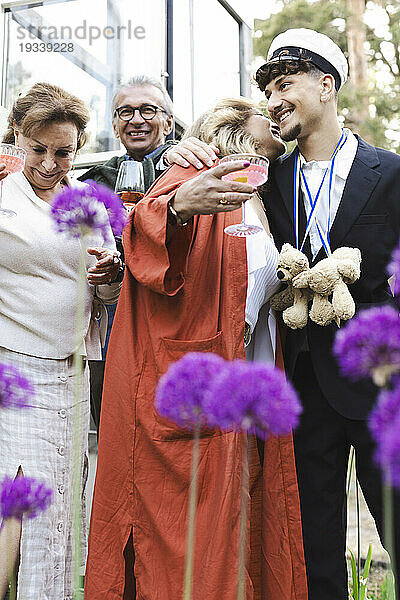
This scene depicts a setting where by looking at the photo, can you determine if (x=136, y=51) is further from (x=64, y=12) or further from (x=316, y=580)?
(x=316, y=580)

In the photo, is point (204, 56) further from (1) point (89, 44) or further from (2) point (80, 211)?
(2) point (80, 211)

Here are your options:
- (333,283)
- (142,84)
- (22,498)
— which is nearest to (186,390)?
(22,498)

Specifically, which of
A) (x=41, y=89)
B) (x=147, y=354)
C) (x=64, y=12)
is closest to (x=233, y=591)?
(x=147, y=354)

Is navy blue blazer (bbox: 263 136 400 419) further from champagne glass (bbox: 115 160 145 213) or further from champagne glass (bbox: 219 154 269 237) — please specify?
champagne glass (bbox: 115 160 145 213)

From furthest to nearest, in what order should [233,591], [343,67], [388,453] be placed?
[343,67] → [233,591] → [388,453]

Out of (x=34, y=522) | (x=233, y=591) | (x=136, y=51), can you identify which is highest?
(x=136, y=51)

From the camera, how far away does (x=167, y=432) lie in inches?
85.6

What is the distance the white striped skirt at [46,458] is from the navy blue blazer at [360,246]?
2.49ft

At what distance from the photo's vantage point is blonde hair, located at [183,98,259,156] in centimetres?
250

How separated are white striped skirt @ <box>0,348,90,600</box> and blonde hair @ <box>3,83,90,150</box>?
80cm

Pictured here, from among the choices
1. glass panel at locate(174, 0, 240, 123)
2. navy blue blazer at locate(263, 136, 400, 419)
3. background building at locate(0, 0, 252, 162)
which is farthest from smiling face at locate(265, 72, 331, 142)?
background building at locate(0, 0, 252, 162)

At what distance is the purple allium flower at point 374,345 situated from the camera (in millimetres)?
909

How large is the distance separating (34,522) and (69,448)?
0.27m

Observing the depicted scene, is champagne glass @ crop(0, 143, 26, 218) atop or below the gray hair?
below
